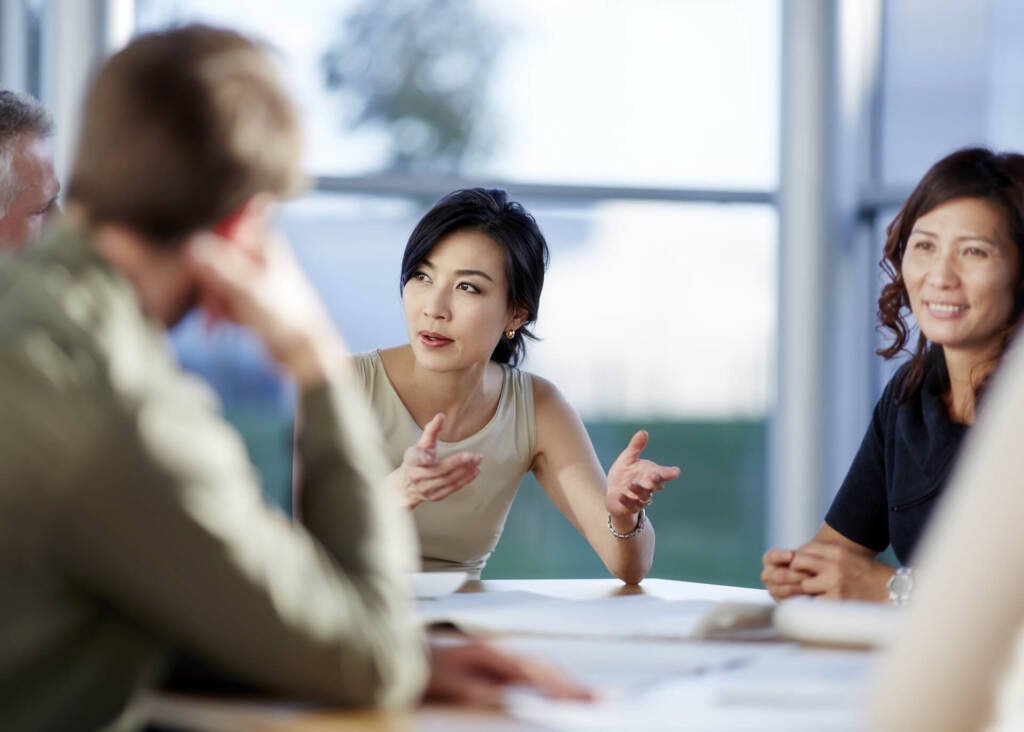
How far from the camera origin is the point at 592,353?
4910 millimetres

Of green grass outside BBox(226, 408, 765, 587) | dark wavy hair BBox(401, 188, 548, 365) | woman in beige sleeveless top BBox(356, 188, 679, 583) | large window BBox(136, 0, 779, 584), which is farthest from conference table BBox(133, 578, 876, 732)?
green grass outside BBox(226, 408, 765, 587)

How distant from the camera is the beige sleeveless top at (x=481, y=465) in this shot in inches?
92.5

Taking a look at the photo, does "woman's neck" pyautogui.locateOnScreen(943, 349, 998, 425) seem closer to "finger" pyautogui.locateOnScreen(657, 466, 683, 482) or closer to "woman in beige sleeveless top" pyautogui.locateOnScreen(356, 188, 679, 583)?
"finger" pyautogui.locateOnScreen(657, 466, 683, 482)

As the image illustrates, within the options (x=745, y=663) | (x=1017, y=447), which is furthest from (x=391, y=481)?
(x=1017, y=447)

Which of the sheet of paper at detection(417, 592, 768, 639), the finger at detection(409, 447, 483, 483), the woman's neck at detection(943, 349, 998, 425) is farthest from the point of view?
the woman's neck at detection(943, 349, 998, 425)

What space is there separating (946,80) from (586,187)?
4.28 feet

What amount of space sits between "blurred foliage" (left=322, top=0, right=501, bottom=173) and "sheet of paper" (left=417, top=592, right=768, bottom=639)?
306 centimetres

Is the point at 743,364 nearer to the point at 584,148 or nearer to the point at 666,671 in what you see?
the point at 584,148

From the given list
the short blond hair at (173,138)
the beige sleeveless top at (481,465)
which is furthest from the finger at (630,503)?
the short blond hair at (173,138)

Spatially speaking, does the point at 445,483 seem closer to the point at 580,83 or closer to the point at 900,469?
the point at 900,469

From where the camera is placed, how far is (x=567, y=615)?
4.91 ft

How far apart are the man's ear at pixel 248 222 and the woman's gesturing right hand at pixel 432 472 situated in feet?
2.94

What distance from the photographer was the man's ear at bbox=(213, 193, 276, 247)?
3.31 ft

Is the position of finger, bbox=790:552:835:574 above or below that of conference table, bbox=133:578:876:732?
below
